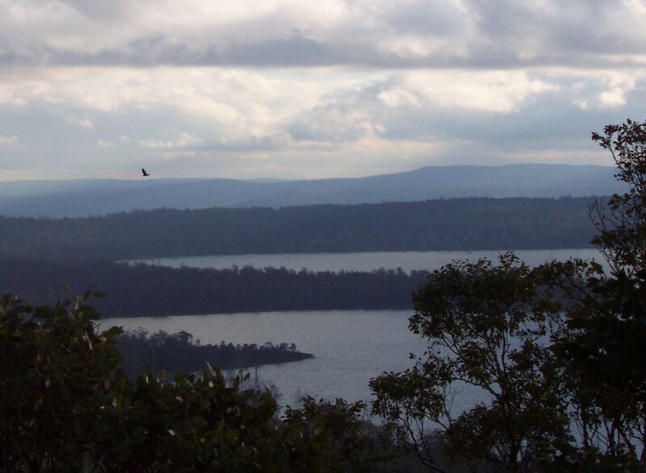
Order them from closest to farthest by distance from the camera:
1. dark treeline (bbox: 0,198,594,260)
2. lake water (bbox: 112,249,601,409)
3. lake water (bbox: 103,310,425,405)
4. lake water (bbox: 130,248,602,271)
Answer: lake water (bbox: 112,249,601,409), lake water (bbox: 103,310,425,405), lake water (bbox: 130,248,602,271), dark treeline (bbox: 0,198,594,260)

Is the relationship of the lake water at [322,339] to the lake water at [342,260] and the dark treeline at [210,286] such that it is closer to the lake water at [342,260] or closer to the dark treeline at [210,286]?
the dark treeline at [210,286]

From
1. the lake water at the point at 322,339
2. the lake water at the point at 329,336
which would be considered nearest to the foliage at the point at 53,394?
the lake water at the point at 329,336

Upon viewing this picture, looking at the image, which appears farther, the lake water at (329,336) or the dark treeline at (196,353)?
the dark treeline at (196,353)

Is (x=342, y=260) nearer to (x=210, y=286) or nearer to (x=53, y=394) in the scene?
(x=210, y=286)

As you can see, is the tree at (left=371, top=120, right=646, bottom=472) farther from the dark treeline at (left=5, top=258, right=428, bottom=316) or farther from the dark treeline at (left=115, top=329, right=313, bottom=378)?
the dark treeline at (left=5, top=258, right=428, bottom=316)

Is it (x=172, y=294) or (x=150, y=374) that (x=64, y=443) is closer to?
(x=150, y=374)

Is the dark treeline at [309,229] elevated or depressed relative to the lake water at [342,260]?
elevated

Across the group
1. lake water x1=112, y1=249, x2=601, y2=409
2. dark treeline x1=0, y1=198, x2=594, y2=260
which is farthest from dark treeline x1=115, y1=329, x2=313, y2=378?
dark treeline x1=0, y1=198, x2=594, y2=260
